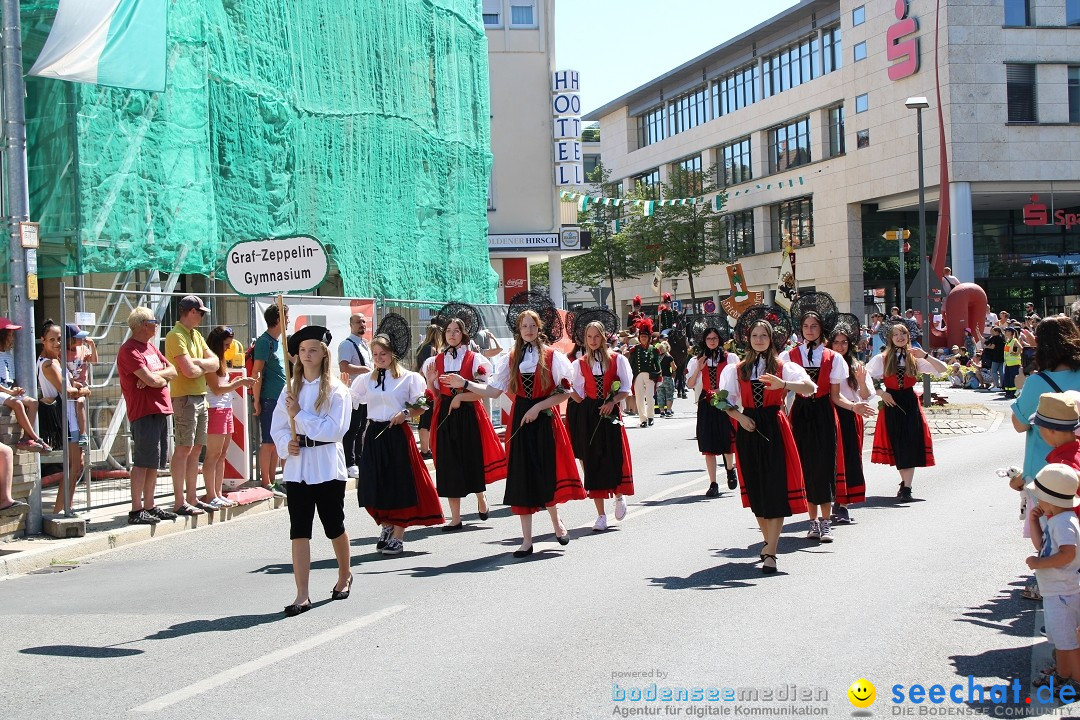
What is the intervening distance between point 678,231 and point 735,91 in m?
8.70

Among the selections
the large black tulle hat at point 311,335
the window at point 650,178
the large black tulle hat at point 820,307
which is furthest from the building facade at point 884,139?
the large black tulle hat at point 311,335

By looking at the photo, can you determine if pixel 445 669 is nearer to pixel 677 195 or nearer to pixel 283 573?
pixel 283 573

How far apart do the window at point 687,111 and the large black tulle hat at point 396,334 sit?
55.3 meters

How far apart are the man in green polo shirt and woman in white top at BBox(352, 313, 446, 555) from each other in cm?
226

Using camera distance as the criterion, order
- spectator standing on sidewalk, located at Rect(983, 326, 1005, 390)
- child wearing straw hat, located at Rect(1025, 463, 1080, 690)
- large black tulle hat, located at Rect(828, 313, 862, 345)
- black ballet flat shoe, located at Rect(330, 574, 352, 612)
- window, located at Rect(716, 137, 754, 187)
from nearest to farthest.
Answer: child wearing straw hat, located at Rect(1025, 463, 1080, 690), black ballet flat shoe, located at Rect(330, 574, 352, 612), large black tulle hat, located at Rect(828, 313, 862, 345), spectator standing on sidewalk, located at Rect(983, 326, 1005, 390), window, located at Rect(716, 137, 754, 187)

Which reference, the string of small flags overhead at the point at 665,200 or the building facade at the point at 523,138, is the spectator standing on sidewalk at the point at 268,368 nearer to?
the building facade at the point at 523,138

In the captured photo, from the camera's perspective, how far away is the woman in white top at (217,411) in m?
11.8

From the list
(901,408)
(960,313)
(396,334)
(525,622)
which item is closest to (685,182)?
(960,313)

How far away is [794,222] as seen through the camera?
57875 mm

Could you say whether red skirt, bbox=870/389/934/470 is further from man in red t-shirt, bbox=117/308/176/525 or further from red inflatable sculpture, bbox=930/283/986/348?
red inflatable sculpture, bbox=930/283/986/348

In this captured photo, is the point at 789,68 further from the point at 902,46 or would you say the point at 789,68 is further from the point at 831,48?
the point at 902,46

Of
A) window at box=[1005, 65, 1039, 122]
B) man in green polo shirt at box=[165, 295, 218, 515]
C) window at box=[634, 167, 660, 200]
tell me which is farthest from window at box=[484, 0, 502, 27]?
man in green polo shirt at box=[165, 295, 218, 515]

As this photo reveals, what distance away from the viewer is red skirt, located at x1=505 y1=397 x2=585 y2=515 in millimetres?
9570

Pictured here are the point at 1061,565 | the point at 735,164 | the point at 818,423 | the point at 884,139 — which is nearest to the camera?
the point at 1061,565
